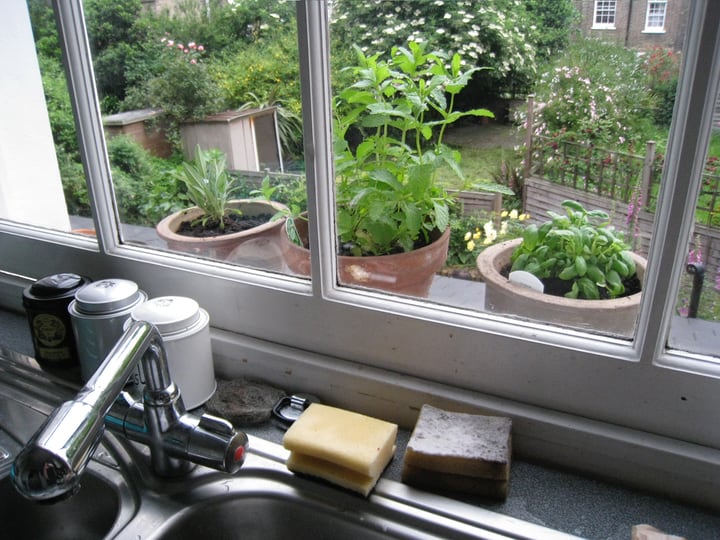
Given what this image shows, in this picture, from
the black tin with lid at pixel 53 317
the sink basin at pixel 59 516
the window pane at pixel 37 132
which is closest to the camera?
the sink basin at pixel 59 516

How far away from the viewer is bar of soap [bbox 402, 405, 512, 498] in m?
0.73

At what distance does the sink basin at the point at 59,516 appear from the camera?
0.88 meters

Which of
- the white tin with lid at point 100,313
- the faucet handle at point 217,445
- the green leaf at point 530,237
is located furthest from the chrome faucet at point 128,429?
the green leaf at point 530,237

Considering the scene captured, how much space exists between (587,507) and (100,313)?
0.72 m

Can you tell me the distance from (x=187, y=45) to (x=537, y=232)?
2.03ft

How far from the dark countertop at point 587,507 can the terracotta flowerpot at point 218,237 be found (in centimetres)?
42

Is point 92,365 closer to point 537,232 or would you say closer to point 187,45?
point 187,45

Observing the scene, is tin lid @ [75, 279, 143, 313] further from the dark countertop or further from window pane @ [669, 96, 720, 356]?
window pane @ [669, 96, 720, 356]

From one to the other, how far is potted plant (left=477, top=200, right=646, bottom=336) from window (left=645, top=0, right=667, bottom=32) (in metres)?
0.22

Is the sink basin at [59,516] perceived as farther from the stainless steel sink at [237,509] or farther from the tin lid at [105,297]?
the tin lid at [105,297]

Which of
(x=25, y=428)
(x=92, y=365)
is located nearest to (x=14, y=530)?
(x=25, y=428)

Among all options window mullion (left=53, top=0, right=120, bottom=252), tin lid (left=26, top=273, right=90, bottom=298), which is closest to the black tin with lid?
tin lid (left=26, top=273, right=90, bottom=298)

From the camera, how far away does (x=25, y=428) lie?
1.00m

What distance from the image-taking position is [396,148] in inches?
34.5
